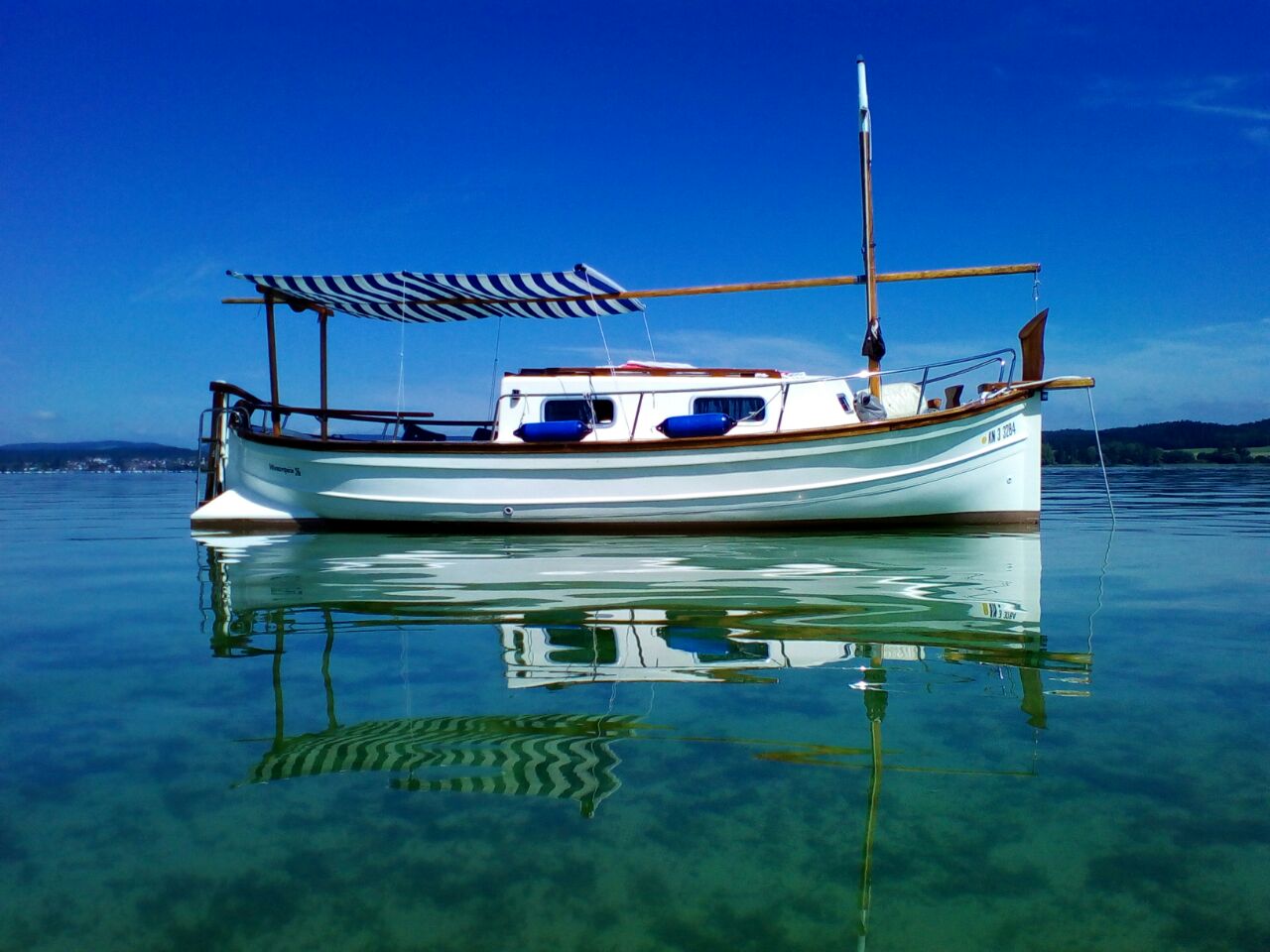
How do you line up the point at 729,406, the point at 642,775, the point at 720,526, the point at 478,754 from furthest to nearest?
the point at 729,406 < the point at 720,526 < the point at 478,754 < the point at 642,775

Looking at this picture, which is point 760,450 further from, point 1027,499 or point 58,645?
point 58,645

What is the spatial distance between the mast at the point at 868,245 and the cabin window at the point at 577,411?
3.94m

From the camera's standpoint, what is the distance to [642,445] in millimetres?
11219

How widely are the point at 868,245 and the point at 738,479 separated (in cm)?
486

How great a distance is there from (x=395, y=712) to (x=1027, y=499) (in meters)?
10.5

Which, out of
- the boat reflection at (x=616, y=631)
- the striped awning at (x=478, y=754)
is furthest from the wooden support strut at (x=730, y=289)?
the striped awning at (x=478, y=754)

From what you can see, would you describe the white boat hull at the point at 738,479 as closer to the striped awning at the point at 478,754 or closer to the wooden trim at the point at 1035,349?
the wooden trim at the point at 1035,349

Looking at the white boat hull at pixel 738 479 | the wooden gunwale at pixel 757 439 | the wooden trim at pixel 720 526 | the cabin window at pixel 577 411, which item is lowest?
the wooden trim at pixel 720 526

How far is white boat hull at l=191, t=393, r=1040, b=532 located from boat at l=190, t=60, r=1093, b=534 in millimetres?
21

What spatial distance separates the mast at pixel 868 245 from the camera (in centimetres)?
1262

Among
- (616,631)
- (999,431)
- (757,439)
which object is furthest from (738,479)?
(616,631)

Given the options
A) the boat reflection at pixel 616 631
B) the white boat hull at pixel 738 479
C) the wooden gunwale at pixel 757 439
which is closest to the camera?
the boat reflection at pixel 616 631

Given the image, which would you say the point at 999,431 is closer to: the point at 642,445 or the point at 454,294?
the point at 642,445

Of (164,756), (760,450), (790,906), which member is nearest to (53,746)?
(164,756)
